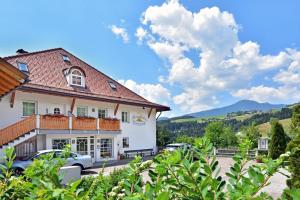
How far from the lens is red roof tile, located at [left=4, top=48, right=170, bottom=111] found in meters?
22.6

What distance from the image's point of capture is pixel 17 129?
19.4 m

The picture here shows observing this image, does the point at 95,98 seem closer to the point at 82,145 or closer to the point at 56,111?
the point at 56,111

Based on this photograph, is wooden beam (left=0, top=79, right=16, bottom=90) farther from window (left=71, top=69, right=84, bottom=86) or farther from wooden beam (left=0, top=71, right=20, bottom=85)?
window (left=71, top=69, right=84, bottom=86)

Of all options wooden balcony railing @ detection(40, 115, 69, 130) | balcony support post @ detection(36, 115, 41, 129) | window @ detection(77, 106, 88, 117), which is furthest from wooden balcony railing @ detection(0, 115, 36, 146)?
window @ detection(77, 106, 88, 117)

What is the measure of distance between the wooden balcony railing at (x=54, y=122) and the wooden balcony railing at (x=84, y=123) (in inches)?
28.0

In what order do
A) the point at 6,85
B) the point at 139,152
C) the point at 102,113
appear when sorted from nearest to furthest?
the point at 6,85 → the point at 102,113 → the point at 139,152

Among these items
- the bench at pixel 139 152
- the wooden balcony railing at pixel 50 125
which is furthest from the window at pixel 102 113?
the bench at pixel 139 152

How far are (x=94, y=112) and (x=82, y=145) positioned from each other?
300 cm

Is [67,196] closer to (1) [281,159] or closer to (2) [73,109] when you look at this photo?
(1) [281,159]

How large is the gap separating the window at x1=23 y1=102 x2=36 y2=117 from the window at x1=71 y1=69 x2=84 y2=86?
4.12 metres

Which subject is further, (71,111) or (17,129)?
(71,111)

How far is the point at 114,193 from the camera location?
1.38 meters

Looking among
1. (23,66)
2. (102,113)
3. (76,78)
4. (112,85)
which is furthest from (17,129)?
(112,85)

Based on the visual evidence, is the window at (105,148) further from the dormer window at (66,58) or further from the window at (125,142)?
the dormer window at (66,58)
